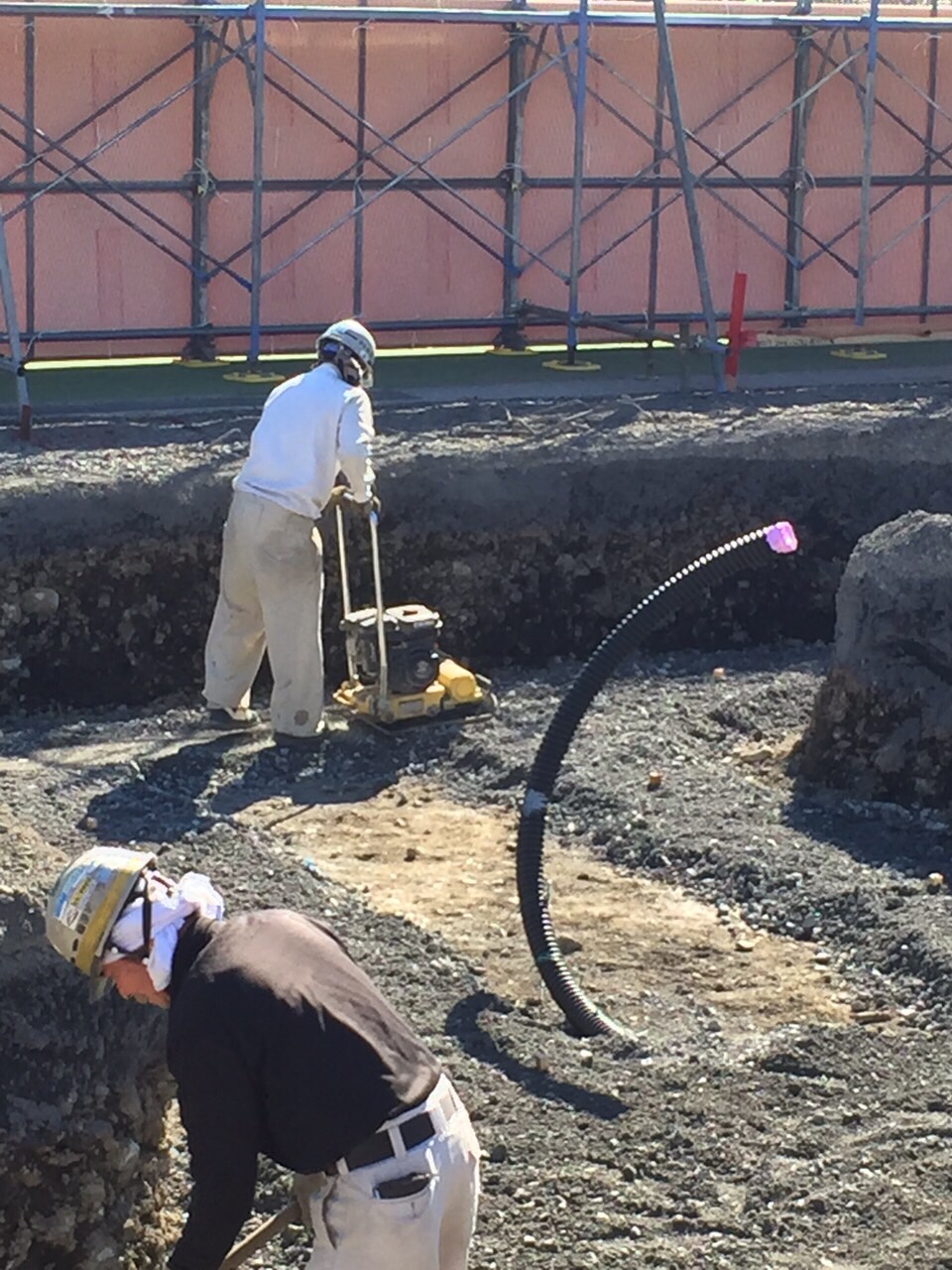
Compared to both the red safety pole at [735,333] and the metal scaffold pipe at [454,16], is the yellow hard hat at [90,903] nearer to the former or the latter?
the red safety pole at [735,333]

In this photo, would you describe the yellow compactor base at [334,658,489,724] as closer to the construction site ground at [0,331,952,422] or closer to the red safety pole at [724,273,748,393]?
the construction site ground at [0,331,952,422]

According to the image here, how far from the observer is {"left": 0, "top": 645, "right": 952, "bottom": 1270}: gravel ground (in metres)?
5.87

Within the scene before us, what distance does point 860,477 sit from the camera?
12852mm

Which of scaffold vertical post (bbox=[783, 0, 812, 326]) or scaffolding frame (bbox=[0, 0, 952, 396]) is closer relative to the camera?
scaffolding frame (bbox=[0, 0, 952, 396])

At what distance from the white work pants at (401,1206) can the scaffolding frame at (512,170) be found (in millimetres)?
10899

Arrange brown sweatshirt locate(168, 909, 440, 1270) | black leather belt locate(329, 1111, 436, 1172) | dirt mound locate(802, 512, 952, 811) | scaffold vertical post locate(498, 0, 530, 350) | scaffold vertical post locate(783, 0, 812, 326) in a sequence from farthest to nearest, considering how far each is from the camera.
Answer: scaffold vertical post locate(783, 0, 812, 326), scaffold vertical post locate(498, 0, 530, 350), dirt mound locate(802, 512, 952, 811), black leather belt locate(329, 1111, 436, 1172), brown sweatshirt locate(168, 909, 440, 1270)

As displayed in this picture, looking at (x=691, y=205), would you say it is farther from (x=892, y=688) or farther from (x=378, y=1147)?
(x=378, y=1147)

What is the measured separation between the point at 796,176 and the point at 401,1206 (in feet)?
47.3

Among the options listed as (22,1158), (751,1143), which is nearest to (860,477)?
(751,1143)

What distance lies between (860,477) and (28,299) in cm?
622

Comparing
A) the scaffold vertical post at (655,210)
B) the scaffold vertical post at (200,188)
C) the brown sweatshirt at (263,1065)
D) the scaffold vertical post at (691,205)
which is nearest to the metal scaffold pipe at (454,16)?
the scaffold vertical post at (200,188)

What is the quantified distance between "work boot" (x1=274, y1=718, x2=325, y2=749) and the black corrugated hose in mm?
3264

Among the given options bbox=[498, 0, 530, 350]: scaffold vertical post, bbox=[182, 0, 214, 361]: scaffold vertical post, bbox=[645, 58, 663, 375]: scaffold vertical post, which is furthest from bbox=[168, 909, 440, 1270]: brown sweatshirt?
bbox=[498, 0, 530, 350]: scaffold vertical post

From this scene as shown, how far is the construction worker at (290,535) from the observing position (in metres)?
9.70
